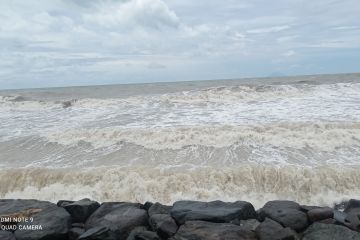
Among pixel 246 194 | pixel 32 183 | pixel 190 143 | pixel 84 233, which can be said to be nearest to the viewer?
pixel 84 233

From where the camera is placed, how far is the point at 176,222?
536 cm

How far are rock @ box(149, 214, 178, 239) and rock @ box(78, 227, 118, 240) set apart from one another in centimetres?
59

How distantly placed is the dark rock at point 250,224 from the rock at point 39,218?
2.36 m

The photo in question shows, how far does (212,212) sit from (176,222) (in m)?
0.52

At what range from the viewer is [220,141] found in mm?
11211

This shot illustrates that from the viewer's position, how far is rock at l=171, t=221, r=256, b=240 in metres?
4.66

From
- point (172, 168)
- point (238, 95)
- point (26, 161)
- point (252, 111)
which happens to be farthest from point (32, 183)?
point (238, 95)

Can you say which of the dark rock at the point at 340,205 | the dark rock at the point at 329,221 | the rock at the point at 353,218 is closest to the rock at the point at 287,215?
the dark rock at the point at 329,221

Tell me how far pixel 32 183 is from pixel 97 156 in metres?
2.24

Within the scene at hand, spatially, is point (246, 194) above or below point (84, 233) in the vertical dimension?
below

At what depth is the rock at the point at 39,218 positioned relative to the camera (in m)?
4.97

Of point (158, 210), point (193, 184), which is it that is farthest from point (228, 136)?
point (158, 210)

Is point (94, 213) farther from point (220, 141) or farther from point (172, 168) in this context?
point (220, 141)

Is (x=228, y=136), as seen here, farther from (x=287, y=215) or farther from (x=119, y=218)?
(x=119, y=218)
